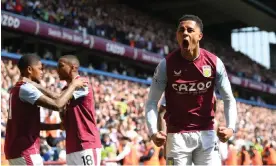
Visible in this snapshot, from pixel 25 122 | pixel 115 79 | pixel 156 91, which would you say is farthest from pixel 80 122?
pixel 115 79

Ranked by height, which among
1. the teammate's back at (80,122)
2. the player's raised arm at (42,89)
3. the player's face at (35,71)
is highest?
the player's face at (35,71)

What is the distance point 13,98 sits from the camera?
5.60 meters

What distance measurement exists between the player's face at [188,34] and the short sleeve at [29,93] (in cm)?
153

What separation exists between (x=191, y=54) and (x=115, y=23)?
24729 millimetres

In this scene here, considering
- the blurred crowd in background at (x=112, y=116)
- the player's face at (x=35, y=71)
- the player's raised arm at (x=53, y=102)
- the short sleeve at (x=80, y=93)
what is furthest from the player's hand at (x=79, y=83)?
the blurred crowd in background at (x=112, y=116)

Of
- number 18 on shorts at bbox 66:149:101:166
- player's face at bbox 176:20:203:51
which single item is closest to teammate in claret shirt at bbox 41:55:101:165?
number 18 on shorts at bbox 66:149:101:166

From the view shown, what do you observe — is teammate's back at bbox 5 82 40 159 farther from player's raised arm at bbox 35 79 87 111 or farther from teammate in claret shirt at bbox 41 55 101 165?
teammate in claret shirt at bbox 41 55 101 165

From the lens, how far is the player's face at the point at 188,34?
4.95 meters

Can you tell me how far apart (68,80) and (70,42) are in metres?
17.5

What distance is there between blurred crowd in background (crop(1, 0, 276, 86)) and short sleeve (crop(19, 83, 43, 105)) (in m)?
15.5

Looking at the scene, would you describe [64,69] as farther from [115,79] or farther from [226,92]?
[115,79]

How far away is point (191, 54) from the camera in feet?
16.6

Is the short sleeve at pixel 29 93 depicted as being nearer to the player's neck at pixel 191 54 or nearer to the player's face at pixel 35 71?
the player's face at pixel 35 71

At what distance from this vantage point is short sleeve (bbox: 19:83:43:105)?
5.47 metres
